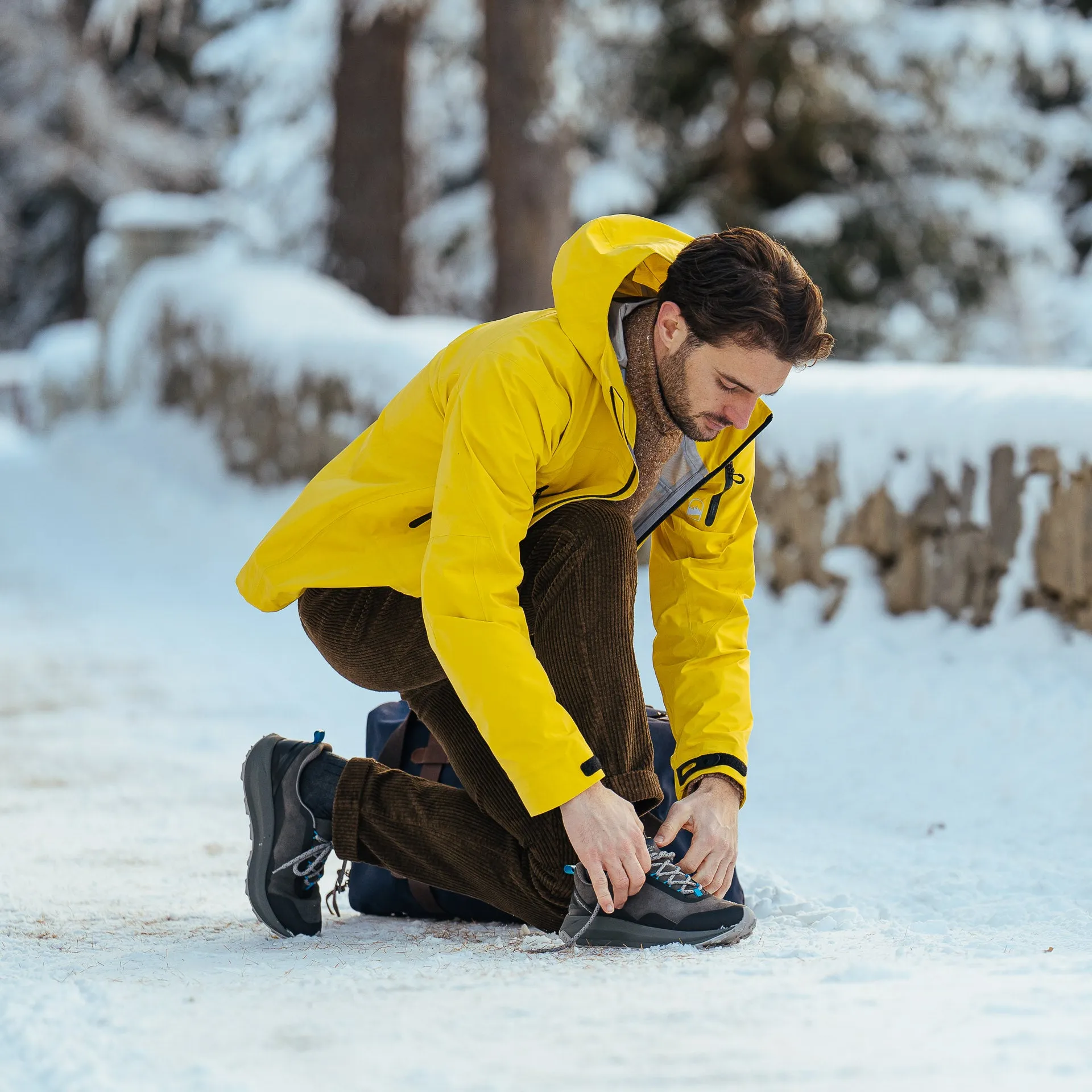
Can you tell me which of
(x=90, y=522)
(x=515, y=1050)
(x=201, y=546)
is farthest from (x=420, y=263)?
(x=515, y=1050)

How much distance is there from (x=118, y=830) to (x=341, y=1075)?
174 centimetres

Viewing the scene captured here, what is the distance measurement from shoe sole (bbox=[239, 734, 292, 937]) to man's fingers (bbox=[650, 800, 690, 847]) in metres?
0.64

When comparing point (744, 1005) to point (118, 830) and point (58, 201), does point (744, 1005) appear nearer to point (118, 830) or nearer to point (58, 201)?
point (118, 830)

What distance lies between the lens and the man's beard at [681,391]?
217cm

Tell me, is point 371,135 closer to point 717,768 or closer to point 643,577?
point 643,577

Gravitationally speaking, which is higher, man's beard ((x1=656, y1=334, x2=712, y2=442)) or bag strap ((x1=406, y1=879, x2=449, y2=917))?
man's beard ((x1=656, y1=334, x2=712, y2=442))

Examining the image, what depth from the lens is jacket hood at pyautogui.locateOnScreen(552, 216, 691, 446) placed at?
212 centimetres

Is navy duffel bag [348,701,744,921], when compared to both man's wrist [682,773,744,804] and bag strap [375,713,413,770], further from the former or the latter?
man's wrist [682,773,744,804]

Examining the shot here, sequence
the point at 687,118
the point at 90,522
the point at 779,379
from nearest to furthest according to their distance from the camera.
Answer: the point at 779,379 → the point at 90,522 → the point at 687,118

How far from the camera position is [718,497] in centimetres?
240

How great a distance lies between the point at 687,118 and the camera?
10992 mm

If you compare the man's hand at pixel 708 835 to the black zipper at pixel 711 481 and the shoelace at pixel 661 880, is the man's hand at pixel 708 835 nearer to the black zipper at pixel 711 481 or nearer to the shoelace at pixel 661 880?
the shoelace at pixel 661 880

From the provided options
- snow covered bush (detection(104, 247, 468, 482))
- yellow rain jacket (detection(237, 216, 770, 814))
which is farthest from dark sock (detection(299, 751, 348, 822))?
snow covered bush (detection(104, 247, 468, 482))

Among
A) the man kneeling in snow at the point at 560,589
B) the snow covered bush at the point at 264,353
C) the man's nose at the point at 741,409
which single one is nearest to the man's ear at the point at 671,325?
the man kneeling in snow at the point at 560,589
